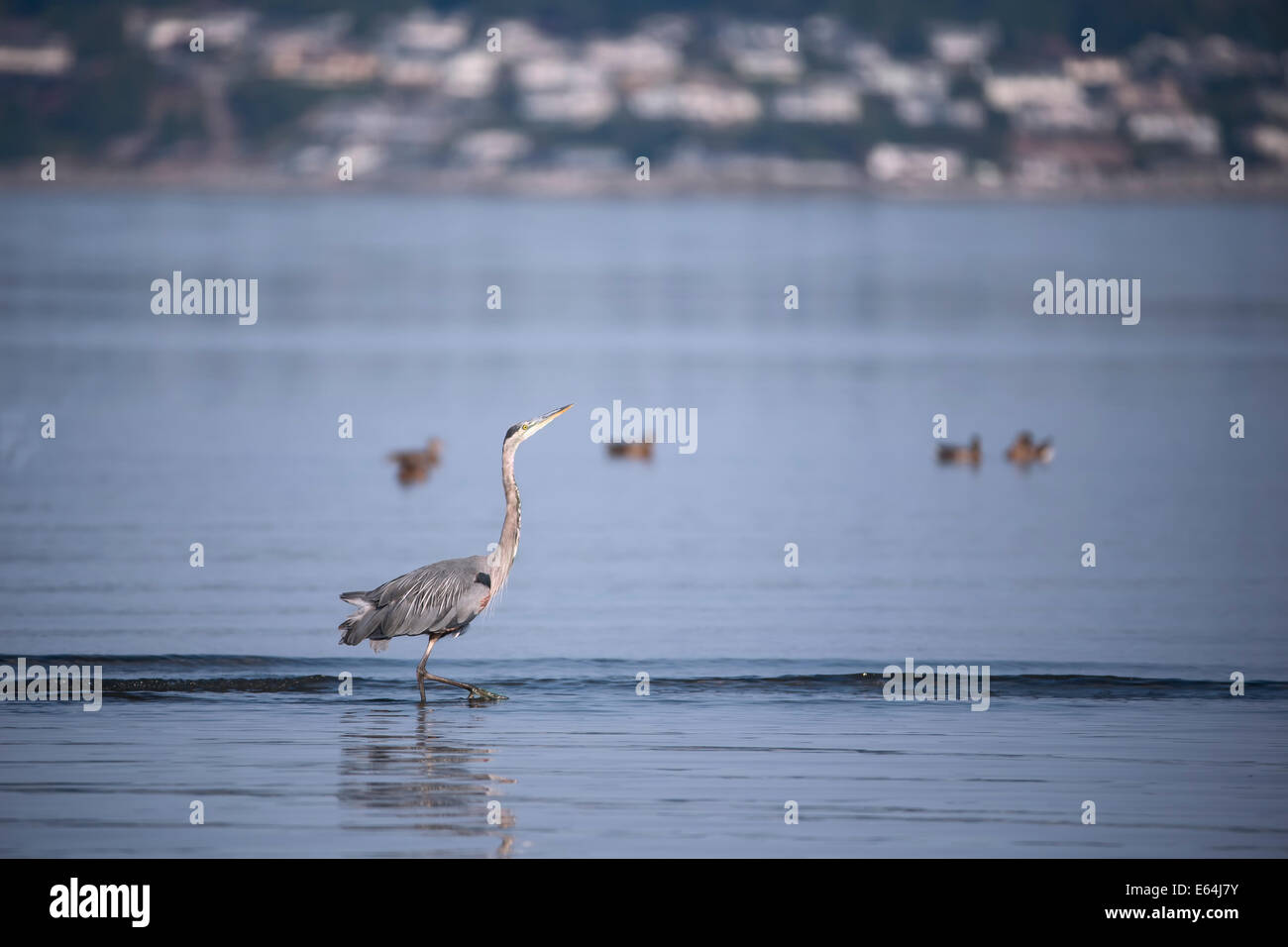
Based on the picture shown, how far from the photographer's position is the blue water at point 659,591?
14961 millimetres

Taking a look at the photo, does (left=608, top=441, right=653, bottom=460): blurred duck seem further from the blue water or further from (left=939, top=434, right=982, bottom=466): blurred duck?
(left=939, top=434, right=982, bottom=466): blurred duck

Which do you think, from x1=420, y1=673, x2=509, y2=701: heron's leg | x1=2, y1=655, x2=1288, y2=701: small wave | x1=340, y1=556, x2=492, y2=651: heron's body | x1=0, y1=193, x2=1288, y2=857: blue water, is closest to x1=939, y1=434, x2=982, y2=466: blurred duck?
x1=0, y1=193, x2=1288, y2=857: blue water

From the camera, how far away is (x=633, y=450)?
3572cm

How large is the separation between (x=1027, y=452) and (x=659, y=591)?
12.7 meters

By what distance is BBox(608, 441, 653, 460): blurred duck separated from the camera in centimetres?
3572

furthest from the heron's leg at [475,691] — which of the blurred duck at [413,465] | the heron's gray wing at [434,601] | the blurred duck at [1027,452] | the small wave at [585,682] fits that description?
the blurred duck at [1027,452]

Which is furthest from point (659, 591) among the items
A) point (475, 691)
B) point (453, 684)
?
point (453, 684)

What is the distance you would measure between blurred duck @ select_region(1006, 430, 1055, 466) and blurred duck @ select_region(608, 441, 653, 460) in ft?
20.0

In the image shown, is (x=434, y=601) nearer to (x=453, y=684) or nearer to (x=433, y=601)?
(x=433, y=601)

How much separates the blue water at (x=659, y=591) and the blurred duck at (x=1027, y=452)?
446 millimetres

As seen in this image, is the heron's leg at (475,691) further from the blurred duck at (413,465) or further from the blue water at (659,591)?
the blurred duck at (413,465)

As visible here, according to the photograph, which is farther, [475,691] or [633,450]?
[633,450]
